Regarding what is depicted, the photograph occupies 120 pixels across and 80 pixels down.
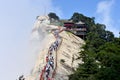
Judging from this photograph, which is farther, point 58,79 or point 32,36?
point 32,36

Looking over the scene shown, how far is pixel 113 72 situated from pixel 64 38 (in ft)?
128

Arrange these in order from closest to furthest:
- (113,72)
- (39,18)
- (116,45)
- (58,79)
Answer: (113,72) < (116,45) < (58,79) < (39,18)

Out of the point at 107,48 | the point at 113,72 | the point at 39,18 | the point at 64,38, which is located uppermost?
the point at 39,18

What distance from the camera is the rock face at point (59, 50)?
6450 centimetres

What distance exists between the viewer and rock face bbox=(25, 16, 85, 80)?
64.5 meters

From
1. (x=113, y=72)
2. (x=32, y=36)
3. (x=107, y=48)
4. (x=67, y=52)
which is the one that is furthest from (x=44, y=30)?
(x=113, y=72)

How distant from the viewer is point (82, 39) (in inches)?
3391

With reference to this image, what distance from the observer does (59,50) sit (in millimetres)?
72875

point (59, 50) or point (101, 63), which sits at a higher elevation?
point (59, 50)

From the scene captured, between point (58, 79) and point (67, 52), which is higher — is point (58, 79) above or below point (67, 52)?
below

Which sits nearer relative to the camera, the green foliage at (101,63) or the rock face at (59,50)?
the green foliage at (101,63)

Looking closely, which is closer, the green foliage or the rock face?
the green foliage

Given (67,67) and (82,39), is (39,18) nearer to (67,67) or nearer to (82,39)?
(82,39)

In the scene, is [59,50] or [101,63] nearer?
[101,63]
